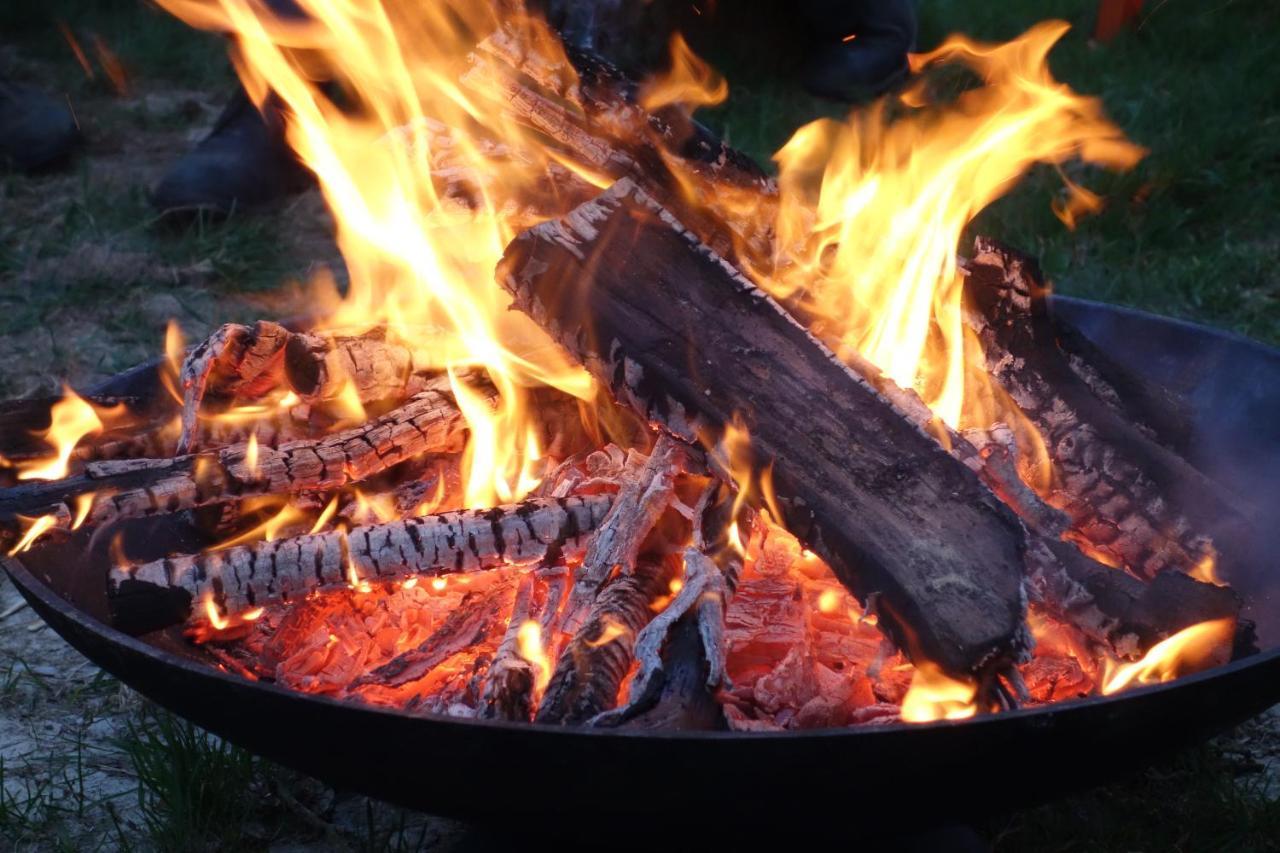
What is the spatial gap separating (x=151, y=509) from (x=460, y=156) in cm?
86

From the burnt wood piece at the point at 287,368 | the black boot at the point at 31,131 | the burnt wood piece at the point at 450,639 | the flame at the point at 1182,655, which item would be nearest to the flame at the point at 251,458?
the burnt wood piece at the point at 287,368

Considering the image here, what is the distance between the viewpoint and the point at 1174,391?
2.48 m

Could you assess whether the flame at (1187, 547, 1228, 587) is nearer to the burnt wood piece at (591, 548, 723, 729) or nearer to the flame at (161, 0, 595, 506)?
the burnt wood piece at (591, 548, 723, 729)

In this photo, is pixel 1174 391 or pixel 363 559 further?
pixel 1174 391

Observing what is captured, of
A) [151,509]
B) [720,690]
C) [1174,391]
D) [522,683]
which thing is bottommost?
[151,509]

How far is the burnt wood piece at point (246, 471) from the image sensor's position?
1.98 meters

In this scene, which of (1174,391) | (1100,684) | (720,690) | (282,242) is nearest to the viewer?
(720,690)

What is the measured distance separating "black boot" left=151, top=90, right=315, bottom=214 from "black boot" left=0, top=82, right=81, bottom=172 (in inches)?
24.3

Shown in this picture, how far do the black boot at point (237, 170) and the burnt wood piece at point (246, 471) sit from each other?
3.04 m

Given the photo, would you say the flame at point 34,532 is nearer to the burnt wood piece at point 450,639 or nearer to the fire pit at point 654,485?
the fire pit at point 654,485

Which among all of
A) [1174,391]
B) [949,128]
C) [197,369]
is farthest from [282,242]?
[1174,391]

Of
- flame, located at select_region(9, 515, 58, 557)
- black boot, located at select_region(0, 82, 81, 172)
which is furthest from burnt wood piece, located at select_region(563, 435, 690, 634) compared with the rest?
black boot, located at select_region(0, 82, 81, 172)

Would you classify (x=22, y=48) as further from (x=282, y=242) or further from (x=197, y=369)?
(x=197, y=369)

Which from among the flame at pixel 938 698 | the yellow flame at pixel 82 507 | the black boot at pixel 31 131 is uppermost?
the flame at pixel 938 698
